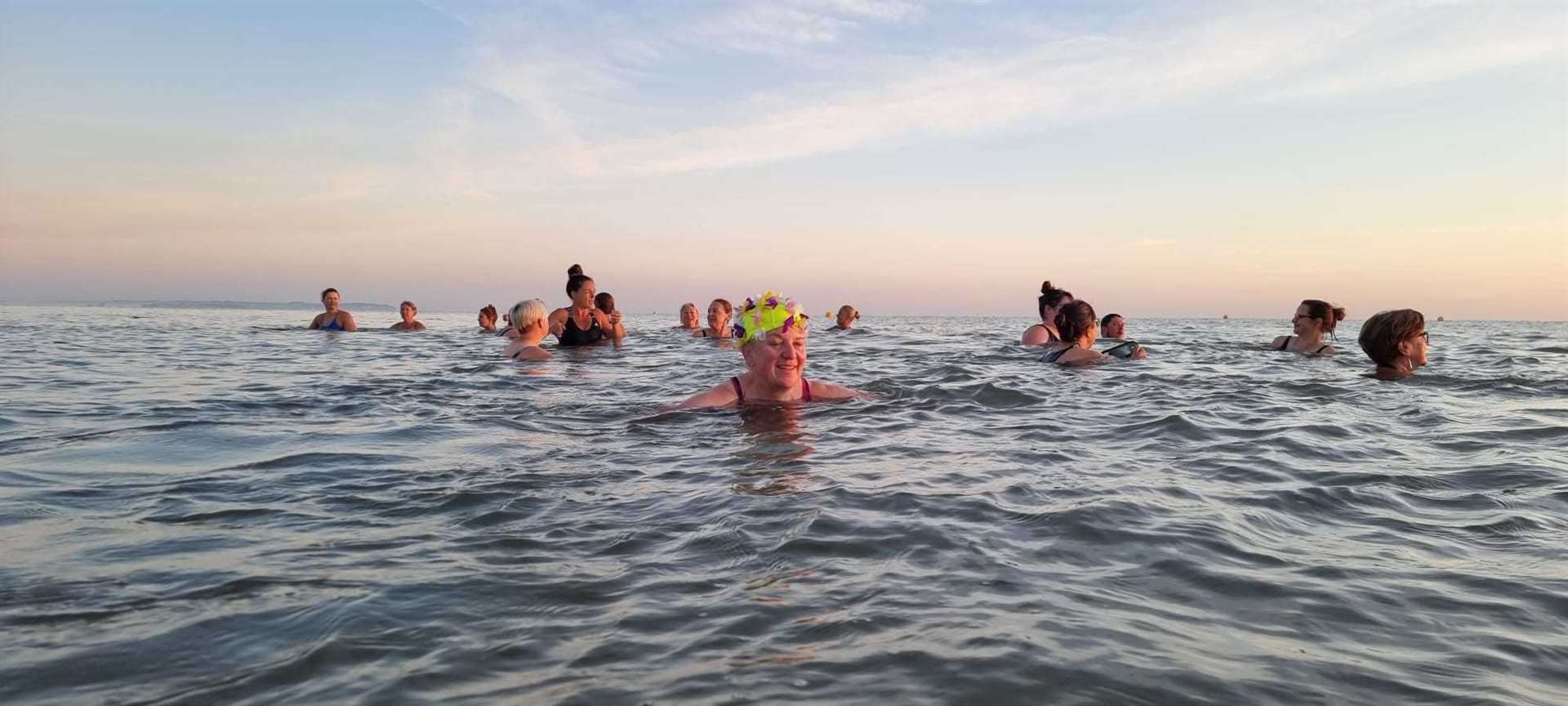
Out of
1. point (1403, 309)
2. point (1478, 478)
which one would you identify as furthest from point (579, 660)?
point (1403, 309)

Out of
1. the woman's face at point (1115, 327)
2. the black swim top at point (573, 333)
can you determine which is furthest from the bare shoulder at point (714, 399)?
the woman's face at point (1115, 327)

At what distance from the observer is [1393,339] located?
1131 cm

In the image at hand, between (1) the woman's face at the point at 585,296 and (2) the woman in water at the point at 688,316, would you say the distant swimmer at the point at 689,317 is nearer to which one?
(2) the woman in water at the point at 688,316

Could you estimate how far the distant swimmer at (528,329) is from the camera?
13.0 metres

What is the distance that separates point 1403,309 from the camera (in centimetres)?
1129

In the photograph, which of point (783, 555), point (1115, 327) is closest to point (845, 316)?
point (1115, 327)

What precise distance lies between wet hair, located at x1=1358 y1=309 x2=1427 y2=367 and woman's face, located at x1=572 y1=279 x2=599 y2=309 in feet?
39.1

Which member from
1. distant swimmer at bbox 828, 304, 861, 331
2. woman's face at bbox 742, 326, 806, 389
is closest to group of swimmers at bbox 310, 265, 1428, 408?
woman's face at bbox 742, 326, 806, 389

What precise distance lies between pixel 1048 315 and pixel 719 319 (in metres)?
7.88

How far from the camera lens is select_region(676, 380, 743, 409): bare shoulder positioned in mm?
8234

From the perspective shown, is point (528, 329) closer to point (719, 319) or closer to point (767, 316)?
point (767, 316)

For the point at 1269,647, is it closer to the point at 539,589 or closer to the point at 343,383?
the point at 539,589

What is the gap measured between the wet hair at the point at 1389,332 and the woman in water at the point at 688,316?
16.6m

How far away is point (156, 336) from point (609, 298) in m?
12.9
